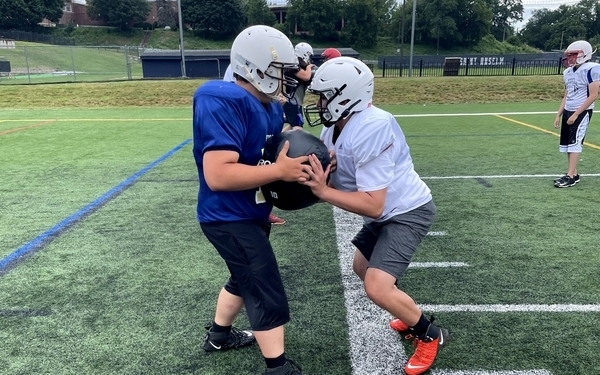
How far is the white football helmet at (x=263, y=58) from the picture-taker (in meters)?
2.13

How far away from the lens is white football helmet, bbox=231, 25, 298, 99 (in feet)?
7.00

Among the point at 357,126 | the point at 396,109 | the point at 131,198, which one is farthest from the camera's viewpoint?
the point at 396,109

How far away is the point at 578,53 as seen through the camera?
601cm

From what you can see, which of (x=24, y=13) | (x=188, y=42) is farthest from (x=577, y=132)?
(x=24, y=13)

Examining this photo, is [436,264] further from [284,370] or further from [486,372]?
[284,370]

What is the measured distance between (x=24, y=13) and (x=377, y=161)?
86.3 metres

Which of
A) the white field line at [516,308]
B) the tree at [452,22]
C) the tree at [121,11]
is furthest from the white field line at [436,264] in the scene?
the tree at [121,11]

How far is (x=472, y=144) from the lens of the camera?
31.0 feet

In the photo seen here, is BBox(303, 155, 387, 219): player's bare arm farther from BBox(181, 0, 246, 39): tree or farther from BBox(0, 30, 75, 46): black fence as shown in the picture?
BBox(181, 0, 246, 39): tree

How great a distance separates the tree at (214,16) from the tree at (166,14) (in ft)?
45.3

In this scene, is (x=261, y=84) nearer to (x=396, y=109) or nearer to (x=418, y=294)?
(x=418, y=294)

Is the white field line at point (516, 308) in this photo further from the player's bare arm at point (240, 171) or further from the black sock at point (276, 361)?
the player's bare arm at point (240, 171)

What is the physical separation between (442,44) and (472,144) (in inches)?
2665

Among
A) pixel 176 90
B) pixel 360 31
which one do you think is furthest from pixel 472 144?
pixel 360 31
